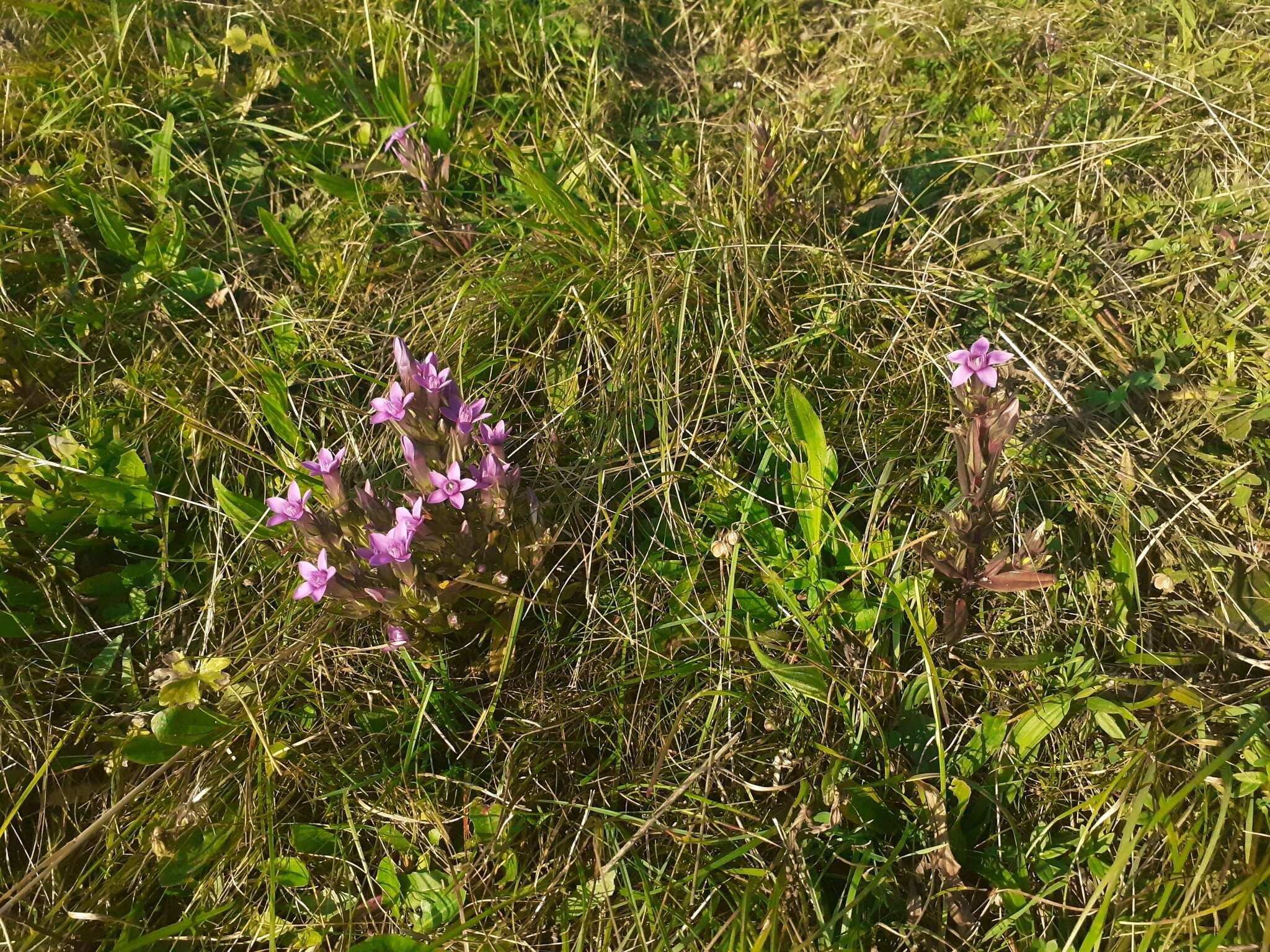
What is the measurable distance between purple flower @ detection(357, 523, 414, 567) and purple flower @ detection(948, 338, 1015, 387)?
44.3 inches

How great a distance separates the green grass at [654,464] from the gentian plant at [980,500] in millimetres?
124

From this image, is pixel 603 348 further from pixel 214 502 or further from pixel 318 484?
pixel 214 502

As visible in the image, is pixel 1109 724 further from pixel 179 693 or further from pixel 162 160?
pixel 162 160

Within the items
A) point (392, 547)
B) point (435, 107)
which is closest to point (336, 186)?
point (435, 107)

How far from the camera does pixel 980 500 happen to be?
182 centimetres

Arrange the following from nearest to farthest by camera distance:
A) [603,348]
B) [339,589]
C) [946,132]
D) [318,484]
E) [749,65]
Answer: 1. [339,589]
2. [318,484]
3. [603,348]
4. [946,132]
5. [749,65]

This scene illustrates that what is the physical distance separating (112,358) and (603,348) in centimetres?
137

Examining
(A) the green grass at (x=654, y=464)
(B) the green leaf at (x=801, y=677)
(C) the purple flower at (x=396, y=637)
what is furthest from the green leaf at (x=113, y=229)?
(B) the green leaf at (x=801, y=677)

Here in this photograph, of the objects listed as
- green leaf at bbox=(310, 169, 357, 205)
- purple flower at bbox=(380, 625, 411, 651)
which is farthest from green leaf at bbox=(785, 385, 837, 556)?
green leaf at bbox=(310, 169, 357, 205)

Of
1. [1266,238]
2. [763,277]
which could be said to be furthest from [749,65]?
[1266,238]

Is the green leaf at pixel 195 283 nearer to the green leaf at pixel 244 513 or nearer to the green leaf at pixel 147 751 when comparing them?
the green leaf at pixel 244 513

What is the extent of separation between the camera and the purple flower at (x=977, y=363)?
68.3 inches

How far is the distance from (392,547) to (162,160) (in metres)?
1.76

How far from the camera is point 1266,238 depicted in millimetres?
2414
